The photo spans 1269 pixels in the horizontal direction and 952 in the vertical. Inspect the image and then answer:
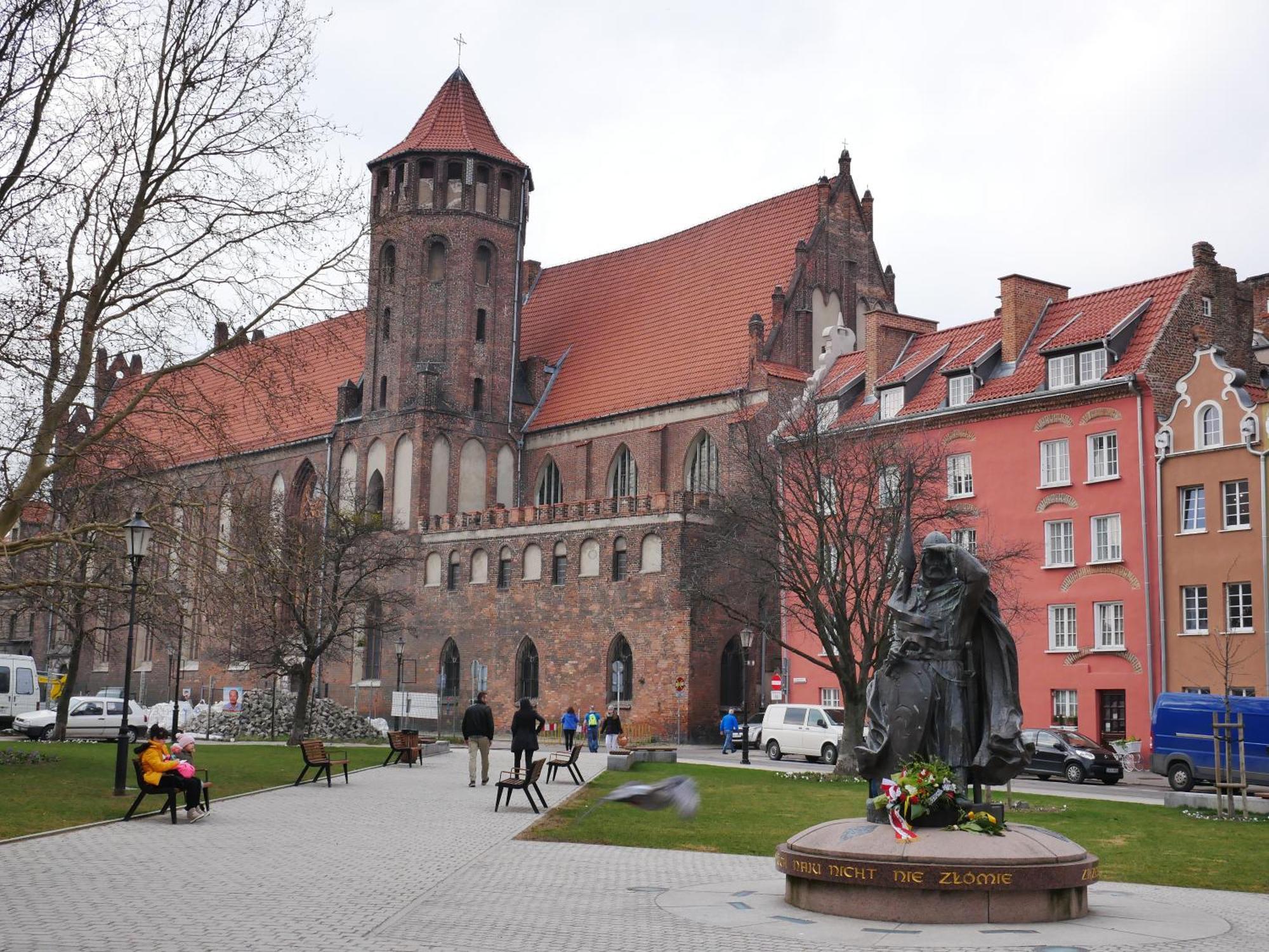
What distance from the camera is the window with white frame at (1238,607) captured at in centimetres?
3659

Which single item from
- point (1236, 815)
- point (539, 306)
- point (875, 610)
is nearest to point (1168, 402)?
point (875, 610)

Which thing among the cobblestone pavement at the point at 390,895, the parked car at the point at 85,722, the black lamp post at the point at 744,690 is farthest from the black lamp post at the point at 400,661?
the cobblestone pavement at the point at 390,895

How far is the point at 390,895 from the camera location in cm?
1355

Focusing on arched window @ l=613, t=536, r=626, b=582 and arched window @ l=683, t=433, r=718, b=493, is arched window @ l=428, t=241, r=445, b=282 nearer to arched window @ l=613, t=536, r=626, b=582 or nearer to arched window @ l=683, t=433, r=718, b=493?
arched window @ l=683, t=433, r=718, b=493

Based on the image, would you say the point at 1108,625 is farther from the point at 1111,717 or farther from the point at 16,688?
the point at 16,688

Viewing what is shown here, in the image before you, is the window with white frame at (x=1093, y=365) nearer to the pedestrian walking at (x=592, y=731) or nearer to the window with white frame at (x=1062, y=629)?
the window with white frame at (x=1062, y=629)

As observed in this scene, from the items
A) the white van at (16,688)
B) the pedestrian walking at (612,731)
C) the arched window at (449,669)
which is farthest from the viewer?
the arched window at (449,669)

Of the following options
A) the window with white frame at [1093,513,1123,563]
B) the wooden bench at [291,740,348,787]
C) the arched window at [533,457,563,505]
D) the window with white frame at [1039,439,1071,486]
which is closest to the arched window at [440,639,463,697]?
the arched window at [533,457,563,505]

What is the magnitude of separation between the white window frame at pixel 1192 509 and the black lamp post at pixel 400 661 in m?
28.1

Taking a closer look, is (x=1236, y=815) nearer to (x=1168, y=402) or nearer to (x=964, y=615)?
(x=964, y=615)

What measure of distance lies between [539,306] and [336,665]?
65.5 ft

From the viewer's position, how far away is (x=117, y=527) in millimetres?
24234

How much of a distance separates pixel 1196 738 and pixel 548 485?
122 ft

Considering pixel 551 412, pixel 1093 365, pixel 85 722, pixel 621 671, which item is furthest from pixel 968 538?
pixel 85 722
